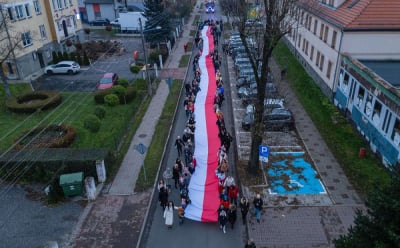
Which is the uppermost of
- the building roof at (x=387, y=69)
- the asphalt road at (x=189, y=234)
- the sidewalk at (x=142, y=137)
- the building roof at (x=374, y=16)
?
the building roof at (x=374, y=16)

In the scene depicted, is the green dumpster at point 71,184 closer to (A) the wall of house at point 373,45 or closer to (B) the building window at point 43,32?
(A) the wall of house at point 373,45

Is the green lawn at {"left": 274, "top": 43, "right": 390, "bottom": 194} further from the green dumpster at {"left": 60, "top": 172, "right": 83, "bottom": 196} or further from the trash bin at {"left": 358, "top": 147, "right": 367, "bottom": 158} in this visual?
the green dumpster at {"left": 60, "top": 172, "right": 83, "bottom": 196}

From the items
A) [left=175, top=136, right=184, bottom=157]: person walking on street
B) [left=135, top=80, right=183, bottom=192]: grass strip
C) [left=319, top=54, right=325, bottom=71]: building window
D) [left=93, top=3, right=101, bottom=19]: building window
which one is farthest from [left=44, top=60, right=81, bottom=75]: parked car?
[left=93, top=3, right=101, bottom=19]: building window

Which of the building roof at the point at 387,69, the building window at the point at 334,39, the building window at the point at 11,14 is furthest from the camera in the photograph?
the building window at the point at 11,14

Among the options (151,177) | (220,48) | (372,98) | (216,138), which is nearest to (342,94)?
(372,98)

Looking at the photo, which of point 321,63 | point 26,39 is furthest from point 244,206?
point 26,39

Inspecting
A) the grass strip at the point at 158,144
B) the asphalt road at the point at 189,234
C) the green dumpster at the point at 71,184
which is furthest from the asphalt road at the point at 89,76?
the asphalt road at the point at 189,234

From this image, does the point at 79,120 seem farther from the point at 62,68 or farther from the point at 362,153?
the point at 362,153

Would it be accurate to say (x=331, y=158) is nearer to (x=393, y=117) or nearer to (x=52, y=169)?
(x=393, y=117)
